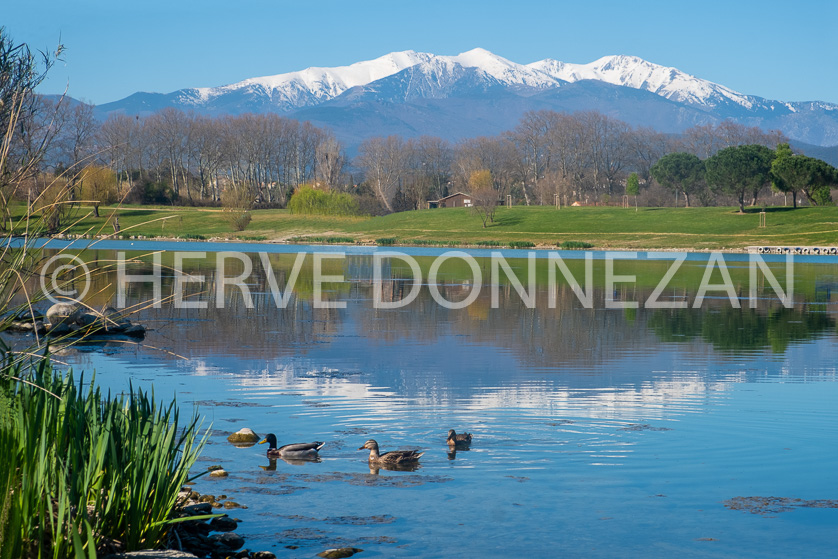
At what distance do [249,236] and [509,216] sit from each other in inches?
1211

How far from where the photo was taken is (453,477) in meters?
11.0

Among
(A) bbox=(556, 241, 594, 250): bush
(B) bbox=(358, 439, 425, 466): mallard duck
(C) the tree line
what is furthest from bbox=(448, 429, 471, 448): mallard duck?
(C) the tree line

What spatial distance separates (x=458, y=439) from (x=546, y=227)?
88.1 metres

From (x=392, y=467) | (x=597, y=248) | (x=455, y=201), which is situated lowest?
(x=392, y=467)

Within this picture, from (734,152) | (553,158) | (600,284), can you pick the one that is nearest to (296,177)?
(553,158)

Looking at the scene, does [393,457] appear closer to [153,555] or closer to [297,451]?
[297,451]

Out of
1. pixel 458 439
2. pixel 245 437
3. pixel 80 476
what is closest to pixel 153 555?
pixel 80 476

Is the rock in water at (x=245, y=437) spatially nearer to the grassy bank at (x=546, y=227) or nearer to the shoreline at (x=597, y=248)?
the shoreline at (x=597, y=248)

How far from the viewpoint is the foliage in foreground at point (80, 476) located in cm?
663

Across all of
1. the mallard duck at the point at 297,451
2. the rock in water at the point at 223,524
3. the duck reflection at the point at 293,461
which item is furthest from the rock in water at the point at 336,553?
the mallard duck at the point at 297,451

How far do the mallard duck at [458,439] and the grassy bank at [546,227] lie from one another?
235 feet

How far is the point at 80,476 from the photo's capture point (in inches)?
282

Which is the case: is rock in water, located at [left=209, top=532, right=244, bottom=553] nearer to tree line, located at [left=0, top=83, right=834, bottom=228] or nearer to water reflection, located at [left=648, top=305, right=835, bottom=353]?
water reflection, located at [left=648, top=305, right=835, bottom=353]

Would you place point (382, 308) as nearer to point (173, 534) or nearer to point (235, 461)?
point (235, 461)
